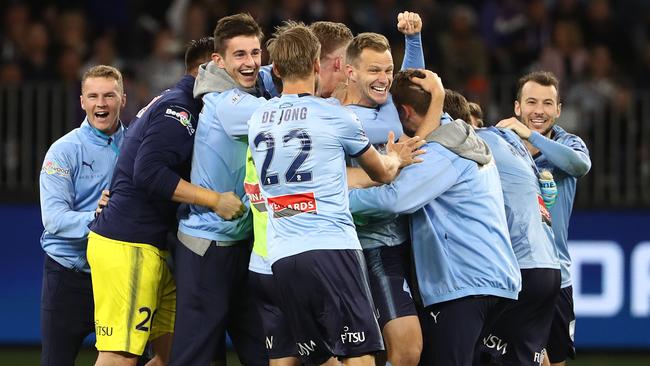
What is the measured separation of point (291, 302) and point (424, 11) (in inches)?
349

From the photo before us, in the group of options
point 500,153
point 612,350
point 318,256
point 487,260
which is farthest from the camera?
point 612,350

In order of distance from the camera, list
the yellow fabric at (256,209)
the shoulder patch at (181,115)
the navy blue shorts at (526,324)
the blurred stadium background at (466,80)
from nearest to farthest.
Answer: the yellow fabric at (256,209), the shoulder patch at (181,115), the navy blue shorts at (526,324), the blurred stadium background at (466,80)

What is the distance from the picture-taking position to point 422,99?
7.82 metres

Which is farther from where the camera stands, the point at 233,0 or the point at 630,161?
the point at 233,0

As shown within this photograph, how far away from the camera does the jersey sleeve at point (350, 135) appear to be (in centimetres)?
713

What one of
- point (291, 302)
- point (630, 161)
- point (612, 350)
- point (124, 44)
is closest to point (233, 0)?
point (124, 44)

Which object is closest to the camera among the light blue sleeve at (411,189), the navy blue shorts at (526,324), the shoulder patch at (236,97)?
the light blue sleeve at (411,189)

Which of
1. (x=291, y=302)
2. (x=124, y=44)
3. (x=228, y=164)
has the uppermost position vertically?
(x=124, y=44)

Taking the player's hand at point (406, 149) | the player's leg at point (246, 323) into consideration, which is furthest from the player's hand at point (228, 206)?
the player's hand at point (406, 149)

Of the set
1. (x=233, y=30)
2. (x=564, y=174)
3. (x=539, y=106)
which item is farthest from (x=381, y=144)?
(x=564, y=174)

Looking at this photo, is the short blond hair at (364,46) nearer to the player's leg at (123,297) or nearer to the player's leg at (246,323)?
the player's leg at (246,323)

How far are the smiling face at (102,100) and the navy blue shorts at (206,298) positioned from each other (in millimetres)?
1198

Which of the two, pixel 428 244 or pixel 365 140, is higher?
pixel 365 140

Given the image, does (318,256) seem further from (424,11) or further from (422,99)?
(424,11)
